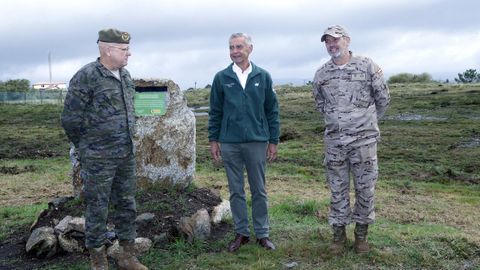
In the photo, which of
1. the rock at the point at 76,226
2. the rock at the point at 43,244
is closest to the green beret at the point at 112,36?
the rock at the point at 76,226

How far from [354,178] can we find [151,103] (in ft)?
10.4

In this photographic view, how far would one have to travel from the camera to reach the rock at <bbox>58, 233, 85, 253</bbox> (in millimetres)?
6484

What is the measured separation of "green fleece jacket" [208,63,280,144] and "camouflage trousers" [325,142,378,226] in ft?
2.31

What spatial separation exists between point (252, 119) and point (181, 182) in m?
2.37

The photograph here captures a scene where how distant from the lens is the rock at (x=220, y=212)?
7.33 metres

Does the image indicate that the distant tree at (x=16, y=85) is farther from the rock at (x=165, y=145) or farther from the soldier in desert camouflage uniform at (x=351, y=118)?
the soldier in desert camouflage uniform at (x=351, y=118)

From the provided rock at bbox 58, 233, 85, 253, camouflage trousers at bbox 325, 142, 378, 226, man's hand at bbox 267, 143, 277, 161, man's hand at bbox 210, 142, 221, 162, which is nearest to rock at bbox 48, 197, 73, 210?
rock at bbox 58, 233, 85, 253

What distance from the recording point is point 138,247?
6438 millimetres

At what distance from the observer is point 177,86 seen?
815 centimetres

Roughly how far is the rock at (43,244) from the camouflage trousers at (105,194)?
109 centimetres

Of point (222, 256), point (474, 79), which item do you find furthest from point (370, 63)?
point (474, 79)

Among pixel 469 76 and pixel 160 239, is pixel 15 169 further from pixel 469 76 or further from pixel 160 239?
pixel 469 76

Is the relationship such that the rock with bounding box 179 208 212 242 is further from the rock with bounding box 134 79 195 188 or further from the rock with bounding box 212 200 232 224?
the rock with bounding box 134 79 195 188

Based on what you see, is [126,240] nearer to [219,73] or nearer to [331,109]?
[219,73]
